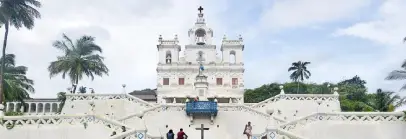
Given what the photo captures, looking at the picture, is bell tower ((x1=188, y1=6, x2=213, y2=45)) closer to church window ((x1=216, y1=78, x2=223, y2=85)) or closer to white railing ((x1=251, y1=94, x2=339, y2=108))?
church window ((x1=216, y1=78, x2=223, y2=85))

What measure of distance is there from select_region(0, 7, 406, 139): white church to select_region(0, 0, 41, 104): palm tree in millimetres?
6854

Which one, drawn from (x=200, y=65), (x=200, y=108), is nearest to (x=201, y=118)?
(x=200, y=108)

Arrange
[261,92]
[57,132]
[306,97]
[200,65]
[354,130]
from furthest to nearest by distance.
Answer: [261,92]
[200,65]
[306,97]
[354,130]
[57,132]

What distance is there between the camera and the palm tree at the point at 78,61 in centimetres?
4781

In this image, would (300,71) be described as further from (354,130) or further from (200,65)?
(354,130)

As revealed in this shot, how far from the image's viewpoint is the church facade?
6159 centimetres

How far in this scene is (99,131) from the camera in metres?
23.2

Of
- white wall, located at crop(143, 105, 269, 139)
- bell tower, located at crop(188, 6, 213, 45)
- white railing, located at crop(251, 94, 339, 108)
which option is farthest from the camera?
bell tower, located at crop(188, 6, 213, 45)

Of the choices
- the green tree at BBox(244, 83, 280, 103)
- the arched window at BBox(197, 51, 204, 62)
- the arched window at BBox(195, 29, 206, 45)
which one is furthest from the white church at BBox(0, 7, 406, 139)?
the green tree at BBox(244, 83, 280, 103)

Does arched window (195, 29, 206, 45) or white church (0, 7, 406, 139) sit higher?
arched window (195, 29, 206, 45)

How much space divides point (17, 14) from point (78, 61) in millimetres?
12894

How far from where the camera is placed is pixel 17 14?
117ft

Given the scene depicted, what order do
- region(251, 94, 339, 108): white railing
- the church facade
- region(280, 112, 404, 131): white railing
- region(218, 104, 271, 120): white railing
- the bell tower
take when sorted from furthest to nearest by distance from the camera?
1. the bell tower
2. the church facade
3. region(251, 94, 339, 108): white railing
4. region(218, 104, 271, 120): white railing
5. region(280, 112, 404, 131): white railing

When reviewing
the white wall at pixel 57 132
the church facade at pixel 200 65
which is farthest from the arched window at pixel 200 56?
the white wall at pixel 57 132
